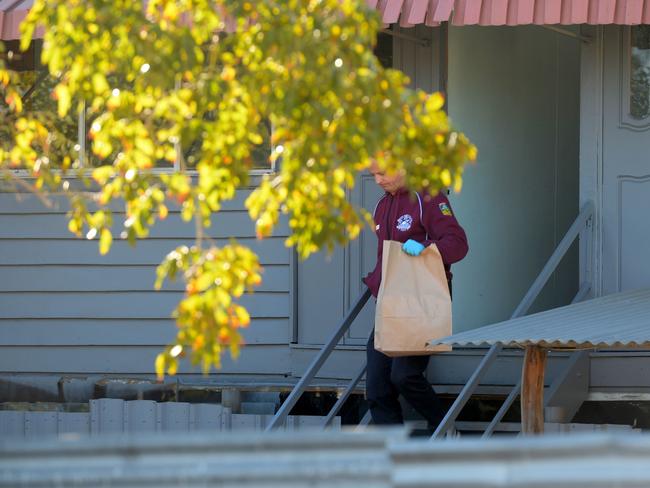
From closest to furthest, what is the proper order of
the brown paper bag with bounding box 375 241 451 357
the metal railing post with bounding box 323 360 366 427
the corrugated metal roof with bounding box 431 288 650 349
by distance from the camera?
the corrugated metal roof with bounding box 431 288 650 349
the brown paper bag with bounding box 375 241 451 357
the metal railing post with bounding box 323 360 366 427

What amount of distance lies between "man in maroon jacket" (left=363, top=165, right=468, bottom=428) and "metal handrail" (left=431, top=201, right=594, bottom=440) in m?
0.24

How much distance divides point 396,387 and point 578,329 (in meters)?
1.57

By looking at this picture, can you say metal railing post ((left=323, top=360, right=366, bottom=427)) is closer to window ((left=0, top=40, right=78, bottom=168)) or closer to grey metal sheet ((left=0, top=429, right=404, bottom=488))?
window ((left=0, top=40, right=78, bottom=168))

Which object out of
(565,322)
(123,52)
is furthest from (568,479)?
(565,322)

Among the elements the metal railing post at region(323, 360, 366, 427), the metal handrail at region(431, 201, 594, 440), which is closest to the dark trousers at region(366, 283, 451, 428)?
the metal handrail at region(431, 201, 594, 440)

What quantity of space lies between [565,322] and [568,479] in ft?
10.7

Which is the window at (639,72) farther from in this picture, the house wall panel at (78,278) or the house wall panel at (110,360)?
the house wall panel at (78,278)

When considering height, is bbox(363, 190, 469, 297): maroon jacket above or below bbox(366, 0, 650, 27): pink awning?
below

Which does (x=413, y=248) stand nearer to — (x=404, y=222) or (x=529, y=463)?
(x=404, y=222)

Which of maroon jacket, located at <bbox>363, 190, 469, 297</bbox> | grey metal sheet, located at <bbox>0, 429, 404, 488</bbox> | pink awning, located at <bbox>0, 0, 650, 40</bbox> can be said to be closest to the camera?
grey metal sheet, located at <bbox>0, 429, 404, 488</bbox>

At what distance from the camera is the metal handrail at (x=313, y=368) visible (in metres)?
7.92

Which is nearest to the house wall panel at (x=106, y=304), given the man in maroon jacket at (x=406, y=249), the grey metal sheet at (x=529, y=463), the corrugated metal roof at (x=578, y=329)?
the man in maroon jacket at (x=406, y=249)

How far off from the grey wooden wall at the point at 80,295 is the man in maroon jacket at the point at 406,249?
1.80m

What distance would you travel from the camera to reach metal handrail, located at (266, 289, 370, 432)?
7918mm
